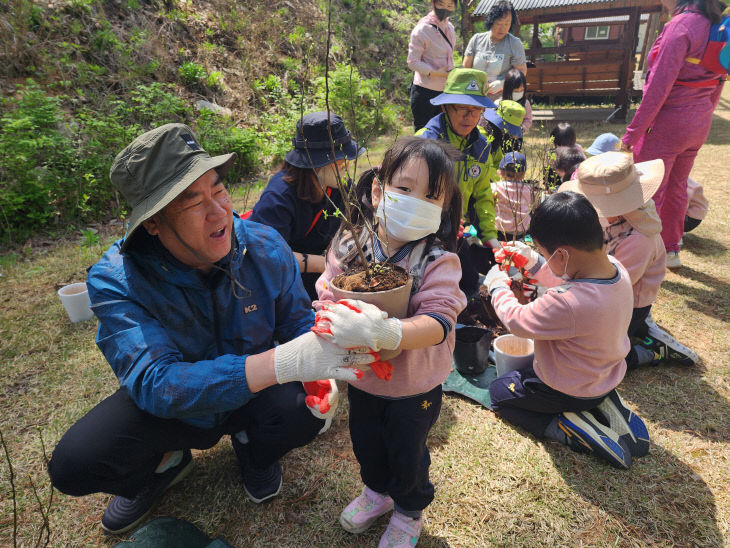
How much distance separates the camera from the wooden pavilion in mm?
9516

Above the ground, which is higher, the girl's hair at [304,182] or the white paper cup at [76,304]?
the girl's hair at [304,182]

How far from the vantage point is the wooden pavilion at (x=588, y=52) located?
952 centimetres

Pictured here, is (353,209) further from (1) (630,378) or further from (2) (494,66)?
Result: (2) (494,66)

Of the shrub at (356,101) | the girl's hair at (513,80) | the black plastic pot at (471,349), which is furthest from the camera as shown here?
the shrub at (356,101)

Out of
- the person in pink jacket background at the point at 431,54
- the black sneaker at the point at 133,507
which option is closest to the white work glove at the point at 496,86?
the person in pink jacket background at the point at 431,54

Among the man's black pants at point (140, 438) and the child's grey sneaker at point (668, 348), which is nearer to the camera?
the man's black pants at point (140, 438)

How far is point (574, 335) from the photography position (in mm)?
1938

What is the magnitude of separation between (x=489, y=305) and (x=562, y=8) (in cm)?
1016

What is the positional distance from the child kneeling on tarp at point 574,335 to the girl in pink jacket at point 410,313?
0.53m

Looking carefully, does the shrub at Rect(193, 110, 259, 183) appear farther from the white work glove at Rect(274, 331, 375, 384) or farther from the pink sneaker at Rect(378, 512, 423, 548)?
the pink sneaker at Rect(378, 512, 423, 548)

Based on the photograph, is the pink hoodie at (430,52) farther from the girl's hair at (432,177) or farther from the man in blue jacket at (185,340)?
the man in blue jacket at (185,340)

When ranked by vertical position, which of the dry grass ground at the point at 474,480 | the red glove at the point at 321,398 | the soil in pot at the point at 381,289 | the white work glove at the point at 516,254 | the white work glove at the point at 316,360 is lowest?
the dry grass ground at the point at 474,480

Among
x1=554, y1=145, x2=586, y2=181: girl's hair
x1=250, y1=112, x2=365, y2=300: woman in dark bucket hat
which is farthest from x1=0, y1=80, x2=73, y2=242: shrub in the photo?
x1=554, y1=145, x2=586, y2=181: girl's hair

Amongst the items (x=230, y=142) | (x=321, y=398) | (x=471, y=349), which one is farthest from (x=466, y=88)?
(x=230, y=142)
